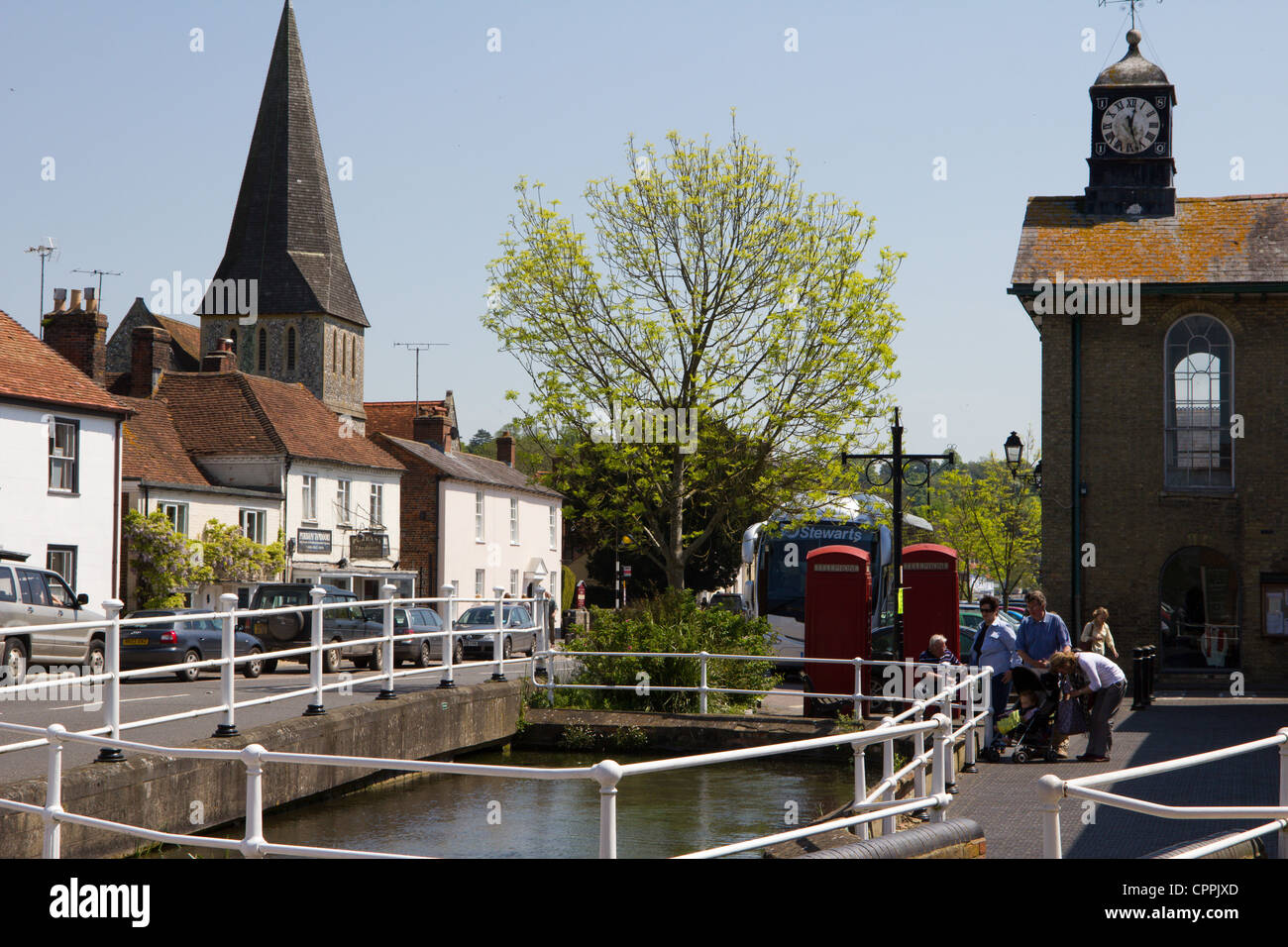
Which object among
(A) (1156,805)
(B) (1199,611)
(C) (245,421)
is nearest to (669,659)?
(B) (1199,611)

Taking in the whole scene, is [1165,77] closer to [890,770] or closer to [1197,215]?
[1197,215]

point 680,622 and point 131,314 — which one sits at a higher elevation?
point 131,314

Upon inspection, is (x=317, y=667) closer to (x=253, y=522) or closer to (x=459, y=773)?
(x=459, y=773)

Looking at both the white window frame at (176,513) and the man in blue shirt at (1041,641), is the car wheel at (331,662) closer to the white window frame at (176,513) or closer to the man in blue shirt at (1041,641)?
the white window frame at (176,513)

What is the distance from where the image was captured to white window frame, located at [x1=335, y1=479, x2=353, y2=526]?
1978 inches

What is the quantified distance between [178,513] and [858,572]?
93.3ft

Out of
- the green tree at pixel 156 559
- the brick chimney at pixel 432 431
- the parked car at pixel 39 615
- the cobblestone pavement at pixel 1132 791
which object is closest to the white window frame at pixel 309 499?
the green tree at pixel 156 559

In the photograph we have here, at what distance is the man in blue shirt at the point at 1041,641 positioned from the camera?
1503 centimetres

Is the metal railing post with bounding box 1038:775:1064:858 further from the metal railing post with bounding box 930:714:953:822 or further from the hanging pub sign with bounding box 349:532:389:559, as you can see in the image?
the hanging pub sign with bounding box 349:532:389:559

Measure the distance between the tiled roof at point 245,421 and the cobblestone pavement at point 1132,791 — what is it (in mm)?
34190

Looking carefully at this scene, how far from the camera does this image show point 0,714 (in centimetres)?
1647

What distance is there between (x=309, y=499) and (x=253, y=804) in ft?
138
